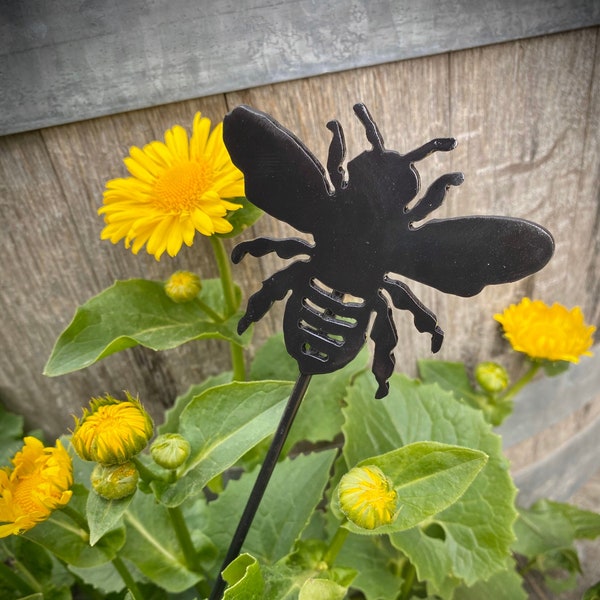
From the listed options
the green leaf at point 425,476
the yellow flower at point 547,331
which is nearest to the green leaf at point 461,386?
the yellow flower at point 547,331

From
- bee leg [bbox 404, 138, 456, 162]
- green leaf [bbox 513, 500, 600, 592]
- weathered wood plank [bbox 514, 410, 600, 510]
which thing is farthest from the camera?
weathered wood plank [bbox 514, 410, 600, 510]

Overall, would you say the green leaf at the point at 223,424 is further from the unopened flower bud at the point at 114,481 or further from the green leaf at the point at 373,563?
the green leaf at the point at 373,563

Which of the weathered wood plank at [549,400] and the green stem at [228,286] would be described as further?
the weathered wood plank at [549,400]

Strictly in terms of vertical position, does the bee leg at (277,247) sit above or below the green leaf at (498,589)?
above

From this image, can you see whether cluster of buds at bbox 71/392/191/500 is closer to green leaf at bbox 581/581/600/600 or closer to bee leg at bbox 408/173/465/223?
bee leg at bbox 408/173/465/223

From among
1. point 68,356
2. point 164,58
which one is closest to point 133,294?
point 68,356

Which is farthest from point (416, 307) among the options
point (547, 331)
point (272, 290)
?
point (547, 331)

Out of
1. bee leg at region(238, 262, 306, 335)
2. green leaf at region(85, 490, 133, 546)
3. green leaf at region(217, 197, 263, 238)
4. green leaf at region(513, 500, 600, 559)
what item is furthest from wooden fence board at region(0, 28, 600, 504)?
Result: green leaf at region(513, 500, 600, 559)

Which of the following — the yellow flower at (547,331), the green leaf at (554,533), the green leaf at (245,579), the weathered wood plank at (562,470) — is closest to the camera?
the green leaf at (245,579)
